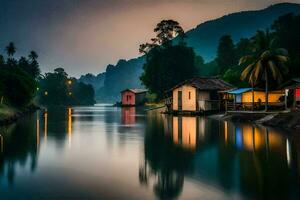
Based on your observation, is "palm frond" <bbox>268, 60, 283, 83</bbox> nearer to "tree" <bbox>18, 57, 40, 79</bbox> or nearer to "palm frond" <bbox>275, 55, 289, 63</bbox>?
"palm frond" <bbox>275, 55, 289, 63</bbox>

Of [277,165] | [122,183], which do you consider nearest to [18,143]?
[122,183]

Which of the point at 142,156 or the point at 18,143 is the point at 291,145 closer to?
the point at 142,156

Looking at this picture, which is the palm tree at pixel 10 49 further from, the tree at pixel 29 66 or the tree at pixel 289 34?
the tree at pixel 289 34

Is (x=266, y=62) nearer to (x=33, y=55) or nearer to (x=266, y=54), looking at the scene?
(x=266, y=54)

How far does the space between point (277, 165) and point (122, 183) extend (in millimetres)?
7253

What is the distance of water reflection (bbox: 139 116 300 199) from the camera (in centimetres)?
1393

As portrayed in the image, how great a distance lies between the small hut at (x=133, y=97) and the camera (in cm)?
12412

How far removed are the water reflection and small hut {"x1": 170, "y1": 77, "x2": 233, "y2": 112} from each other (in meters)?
37.1

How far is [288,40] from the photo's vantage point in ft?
253

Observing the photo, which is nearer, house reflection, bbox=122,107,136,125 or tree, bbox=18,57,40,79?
house reflection, bbox=122,107,136,125

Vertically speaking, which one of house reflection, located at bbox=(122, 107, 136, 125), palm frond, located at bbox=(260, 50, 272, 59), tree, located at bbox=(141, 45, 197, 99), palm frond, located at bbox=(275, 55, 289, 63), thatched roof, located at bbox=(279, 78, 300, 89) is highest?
tree, located at bbox=(141, 45, 197, 99)

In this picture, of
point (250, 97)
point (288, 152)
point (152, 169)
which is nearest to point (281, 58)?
point (250, 97)

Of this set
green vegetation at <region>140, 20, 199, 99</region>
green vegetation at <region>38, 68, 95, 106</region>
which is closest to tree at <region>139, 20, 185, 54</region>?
green vegetation at <region>140, 20, 199, 99</region>

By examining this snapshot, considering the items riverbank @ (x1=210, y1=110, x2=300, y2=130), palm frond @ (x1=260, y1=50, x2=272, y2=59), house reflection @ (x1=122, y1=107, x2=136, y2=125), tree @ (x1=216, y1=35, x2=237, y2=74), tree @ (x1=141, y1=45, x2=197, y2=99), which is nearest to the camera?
riverbank @ (x1=210, y1=110, x2=300, y2=130)
